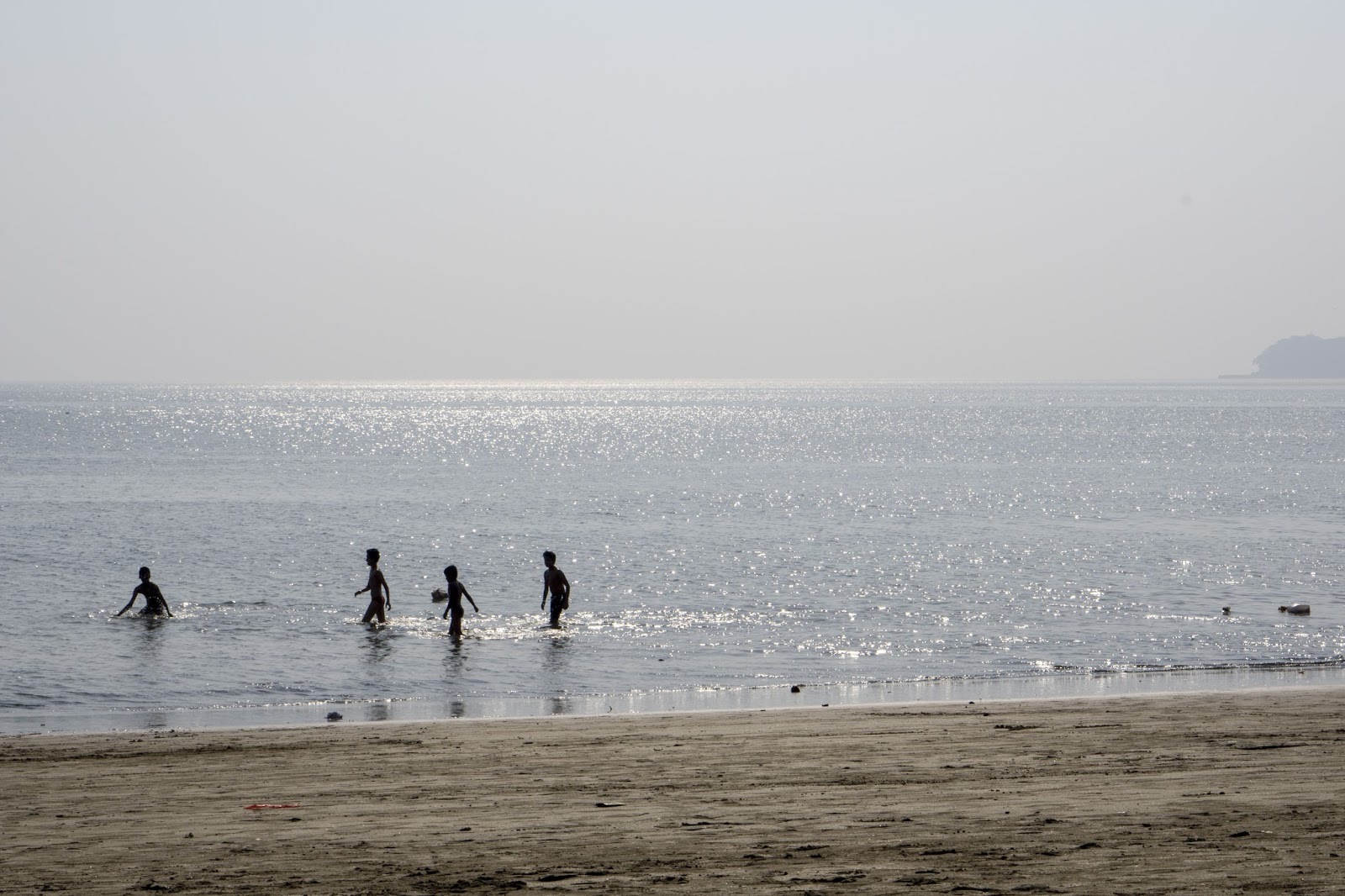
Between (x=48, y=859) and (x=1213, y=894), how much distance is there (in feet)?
26.2

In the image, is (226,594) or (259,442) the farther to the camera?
(259,442)

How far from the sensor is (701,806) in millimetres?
11602

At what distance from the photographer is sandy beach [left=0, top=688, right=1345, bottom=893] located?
9.30m

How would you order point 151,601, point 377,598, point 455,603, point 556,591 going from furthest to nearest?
point 151,601, point 377,598, point 556,591, point 455,603

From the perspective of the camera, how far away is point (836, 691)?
827 inches

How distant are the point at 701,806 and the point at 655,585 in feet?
83.2

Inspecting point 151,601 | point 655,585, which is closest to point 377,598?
point 151,601

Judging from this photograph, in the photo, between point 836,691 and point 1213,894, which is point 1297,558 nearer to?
point 836,691

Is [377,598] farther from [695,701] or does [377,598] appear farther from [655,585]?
[695,701]

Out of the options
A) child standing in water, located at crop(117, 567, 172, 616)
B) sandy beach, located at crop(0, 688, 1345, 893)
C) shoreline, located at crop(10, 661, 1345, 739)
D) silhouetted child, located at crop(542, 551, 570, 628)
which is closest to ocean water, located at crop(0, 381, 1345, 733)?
shoreline, located at crop(10, 661, 1345, 739)

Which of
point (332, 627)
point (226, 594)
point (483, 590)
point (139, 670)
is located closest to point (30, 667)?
point (139, 670)

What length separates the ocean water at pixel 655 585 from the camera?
21906mm

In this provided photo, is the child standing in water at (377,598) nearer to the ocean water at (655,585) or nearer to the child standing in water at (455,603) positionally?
the ocean water at (655,585)

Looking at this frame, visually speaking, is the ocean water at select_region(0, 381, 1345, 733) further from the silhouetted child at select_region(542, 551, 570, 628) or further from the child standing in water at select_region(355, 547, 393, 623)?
the silhouetted child at select_region(542, 551, 570, 628)
